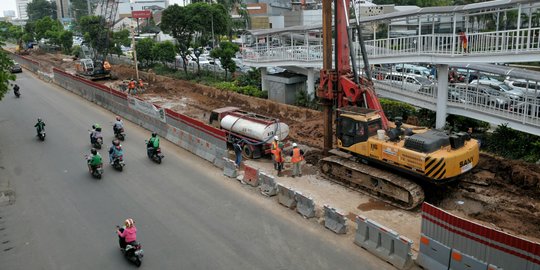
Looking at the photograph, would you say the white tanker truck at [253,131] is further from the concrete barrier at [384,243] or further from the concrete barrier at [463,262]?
the concrete barrier at [463,262]

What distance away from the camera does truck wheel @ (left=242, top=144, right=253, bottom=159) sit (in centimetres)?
2080

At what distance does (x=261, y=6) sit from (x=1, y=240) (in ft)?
261

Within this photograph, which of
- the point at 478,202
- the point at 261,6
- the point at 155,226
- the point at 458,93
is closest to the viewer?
the point at 155,226

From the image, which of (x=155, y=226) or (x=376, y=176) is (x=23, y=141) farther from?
(x=376, y=176)

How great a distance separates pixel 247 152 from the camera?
69.1 ft

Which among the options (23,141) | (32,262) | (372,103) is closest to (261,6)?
(23,141)

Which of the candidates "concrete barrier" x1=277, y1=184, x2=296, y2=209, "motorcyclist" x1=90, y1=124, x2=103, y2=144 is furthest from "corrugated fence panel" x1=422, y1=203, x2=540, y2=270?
"motorcyclist" x1=90, y1=124, x2=103, y2=144

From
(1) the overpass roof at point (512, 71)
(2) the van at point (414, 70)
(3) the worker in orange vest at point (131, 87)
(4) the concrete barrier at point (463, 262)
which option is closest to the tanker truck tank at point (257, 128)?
(1) the overpass roof at point (512, 71)

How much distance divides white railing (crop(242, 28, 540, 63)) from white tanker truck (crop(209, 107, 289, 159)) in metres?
5.27

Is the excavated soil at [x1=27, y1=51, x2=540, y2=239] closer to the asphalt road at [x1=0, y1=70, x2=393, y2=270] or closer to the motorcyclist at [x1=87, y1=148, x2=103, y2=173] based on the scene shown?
the asphalt road at [x1=0, y1=70, x2=393, y2=270]

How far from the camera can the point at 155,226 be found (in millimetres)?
14344

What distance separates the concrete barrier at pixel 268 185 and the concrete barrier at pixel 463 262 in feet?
23.4

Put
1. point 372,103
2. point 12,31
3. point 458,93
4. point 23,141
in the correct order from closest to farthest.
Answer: point 372,103 < point 458,93 < point 23,141 < point 12,31

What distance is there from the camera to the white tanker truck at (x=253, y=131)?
20.3 metres
